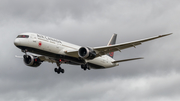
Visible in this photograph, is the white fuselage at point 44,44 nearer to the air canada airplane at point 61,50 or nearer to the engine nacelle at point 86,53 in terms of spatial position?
the air canada airplane at point 61,50

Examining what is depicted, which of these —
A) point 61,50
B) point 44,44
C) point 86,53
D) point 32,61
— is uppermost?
point 44,44

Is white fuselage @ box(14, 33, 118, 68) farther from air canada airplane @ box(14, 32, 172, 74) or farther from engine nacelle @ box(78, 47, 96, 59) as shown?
engine nacelle @ box(78, 47, 96, 59)

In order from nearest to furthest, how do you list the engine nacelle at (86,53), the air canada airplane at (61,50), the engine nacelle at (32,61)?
1. the air canada airplane at (61,50)
2. the engine nacelle at (86,53)
3. the engine nacelle at (32,61)

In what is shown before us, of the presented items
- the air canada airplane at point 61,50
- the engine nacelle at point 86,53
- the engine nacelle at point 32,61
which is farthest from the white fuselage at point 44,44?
the engine nacelle at point 32,61

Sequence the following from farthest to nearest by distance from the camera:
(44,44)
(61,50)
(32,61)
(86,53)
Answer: (32,61) < (61,50) < (86,53) < (44,44)

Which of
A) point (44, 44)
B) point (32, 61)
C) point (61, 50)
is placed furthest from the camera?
point (32, 61)

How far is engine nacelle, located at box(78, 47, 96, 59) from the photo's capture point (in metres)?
49.2

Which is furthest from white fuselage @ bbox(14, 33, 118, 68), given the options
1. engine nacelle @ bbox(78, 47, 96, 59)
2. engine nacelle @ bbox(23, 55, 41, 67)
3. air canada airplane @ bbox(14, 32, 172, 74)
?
engine nacelle @ bbox(23, 55, 41, 67)

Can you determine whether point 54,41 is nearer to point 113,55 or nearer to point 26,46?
point 26,46

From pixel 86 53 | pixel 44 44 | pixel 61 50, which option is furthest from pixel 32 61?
pixel 86 53

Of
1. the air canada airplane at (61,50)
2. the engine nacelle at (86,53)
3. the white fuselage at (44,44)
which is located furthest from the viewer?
the engine nacelle at (86,53)

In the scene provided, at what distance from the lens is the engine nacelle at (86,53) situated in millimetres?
49219

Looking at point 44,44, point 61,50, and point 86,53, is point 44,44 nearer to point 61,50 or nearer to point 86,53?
point 61,50

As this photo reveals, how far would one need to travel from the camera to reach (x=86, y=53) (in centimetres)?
4922
